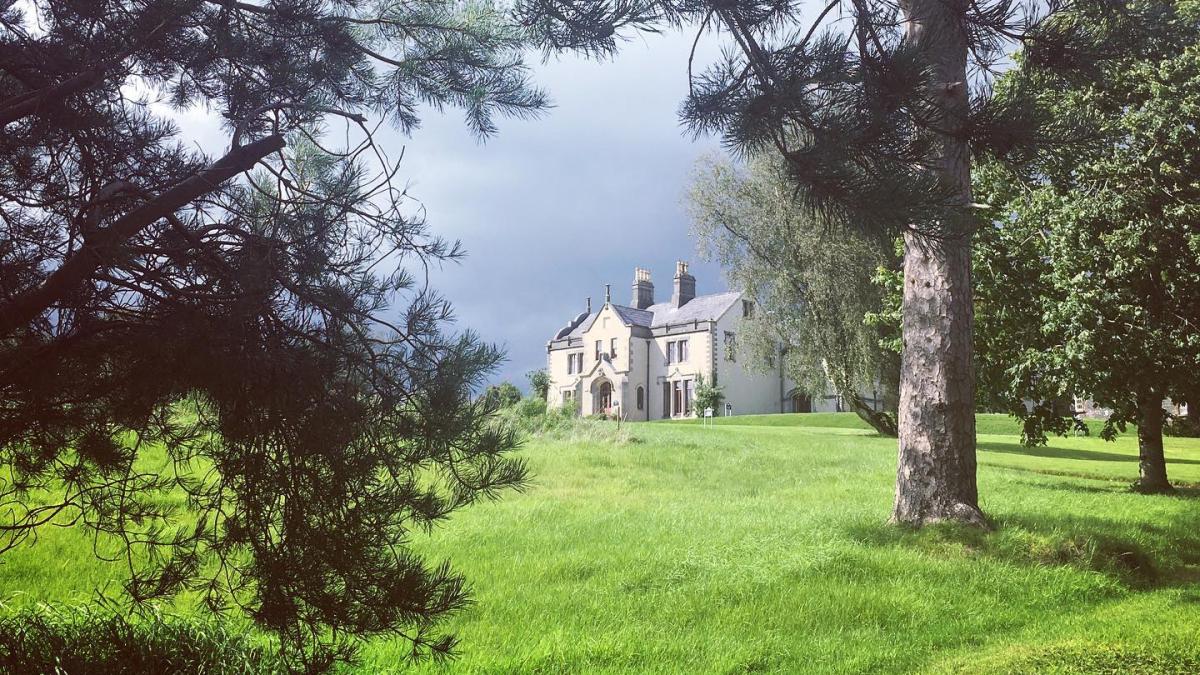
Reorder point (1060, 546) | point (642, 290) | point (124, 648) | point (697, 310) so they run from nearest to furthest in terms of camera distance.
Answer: point (124, 648) < point (1060, 546) < point (697, 310) < point (642, 290)

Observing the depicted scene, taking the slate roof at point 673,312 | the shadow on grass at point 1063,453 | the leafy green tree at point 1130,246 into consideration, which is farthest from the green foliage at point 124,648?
the slate roof at point 673,312

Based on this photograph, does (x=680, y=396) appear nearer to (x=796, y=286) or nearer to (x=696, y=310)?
(x=696, y=310)

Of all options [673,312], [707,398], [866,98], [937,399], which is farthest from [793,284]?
[673,312]

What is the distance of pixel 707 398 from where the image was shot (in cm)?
3534

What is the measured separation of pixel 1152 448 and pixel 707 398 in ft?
76.3

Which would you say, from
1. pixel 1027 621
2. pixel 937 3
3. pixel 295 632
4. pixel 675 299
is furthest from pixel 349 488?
pixel 675 299

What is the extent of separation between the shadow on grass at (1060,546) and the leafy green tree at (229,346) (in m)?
4.93

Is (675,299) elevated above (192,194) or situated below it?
above

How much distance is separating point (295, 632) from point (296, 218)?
1541 mm

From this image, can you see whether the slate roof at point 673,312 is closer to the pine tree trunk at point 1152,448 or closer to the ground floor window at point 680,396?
the ground floor window at point 680,396

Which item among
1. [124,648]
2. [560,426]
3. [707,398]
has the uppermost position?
[707,398]

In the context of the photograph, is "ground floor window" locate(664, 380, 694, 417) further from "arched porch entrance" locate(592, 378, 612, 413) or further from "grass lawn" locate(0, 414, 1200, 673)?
"grass lawn" locate(0, 414, 1200, 673)

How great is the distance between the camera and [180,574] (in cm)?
311

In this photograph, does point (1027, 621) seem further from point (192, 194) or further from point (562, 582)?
point (192, 194)
